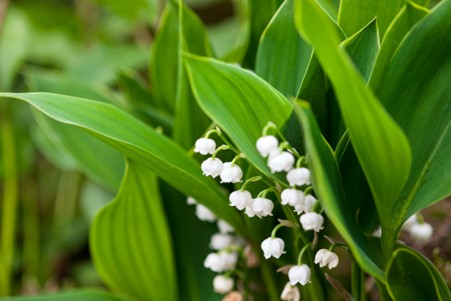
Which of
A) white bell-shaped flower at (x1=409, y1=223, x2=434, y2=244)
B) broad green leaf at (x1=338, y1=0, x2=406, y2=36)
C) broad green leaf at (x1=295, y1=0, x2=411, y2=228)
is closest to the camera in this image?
broad green leaf at (x1=295, y1=0, x2=411, y2=228)

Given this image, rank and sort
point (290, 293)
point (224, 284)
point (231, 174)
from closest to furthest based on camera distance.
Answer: point (231, 174) < point (290, 293) < point (224, 284)

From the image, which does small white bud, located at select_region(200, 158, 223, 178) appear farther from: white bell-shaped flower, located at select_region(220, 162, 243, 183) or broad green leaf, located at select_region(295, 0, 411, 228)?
broad green leaf, located at select_region(295, 0, 411, 228)

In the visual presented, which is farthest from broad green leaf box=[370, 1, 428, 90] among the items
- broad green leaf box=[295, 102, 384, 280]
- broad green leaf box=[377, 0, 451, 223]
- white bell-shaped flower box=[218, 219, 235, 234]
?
white bell-shaped flower box=[218, 219, 235, 234]

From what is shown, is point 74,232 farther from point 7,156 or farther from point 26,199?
point 7,156

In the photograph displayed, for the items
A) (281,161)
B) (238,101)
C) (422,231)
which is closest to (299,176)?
(281,161)

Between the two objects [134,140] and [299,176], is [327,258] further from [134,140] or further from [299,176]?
[134,140]

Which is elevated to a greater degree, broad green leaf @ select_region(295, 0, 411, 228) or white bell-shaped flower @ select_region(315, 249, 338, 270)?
broad green leaf @ select_region(295, 0, 411, 228)

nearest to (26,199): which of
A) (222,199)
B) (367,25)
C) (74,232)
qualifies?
(74,232)
